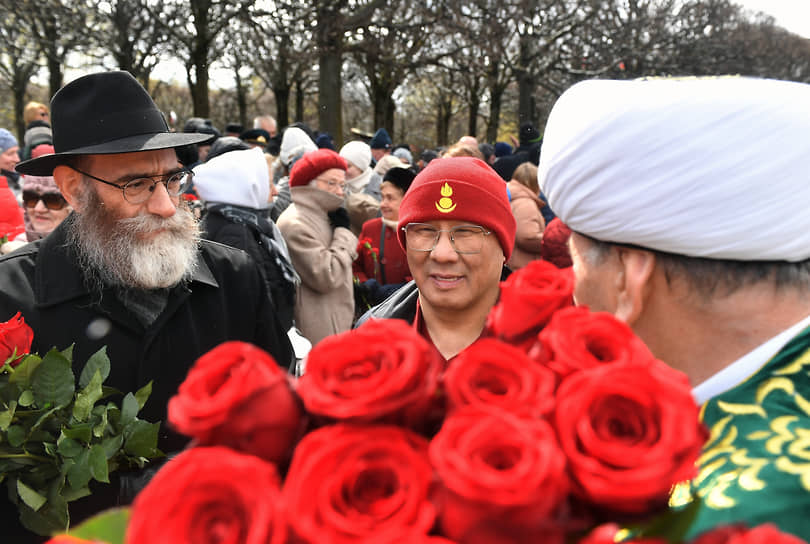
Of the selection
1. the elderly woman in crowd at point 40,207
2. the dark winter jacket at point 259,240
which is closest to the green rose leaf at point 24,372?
the dark winter jacket at point 259,240

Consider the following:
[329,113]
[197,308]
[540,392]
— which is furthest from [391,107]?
[540,392]

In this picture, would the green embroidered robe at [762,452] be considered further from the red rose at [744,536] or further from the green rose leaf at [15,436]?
the green rose leaf at [15,436]

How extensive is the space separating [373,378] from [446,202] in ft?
6.20

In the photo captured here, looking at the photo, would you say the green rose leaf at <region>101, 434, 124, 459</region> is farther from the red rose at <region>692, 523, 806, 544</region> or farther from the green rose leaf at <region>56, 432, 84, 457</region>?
the red rose at <region>692, 523, 806, 544</region>

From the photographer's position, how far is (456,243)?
2.64 m

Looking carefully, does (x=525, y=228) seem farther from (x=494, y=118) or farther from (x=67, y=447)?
(x=494, y=118)

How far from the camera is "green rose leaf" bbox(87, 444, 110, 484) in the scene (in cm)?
169

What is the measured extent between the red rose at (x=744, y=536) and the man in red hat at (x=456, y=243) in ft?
6.21

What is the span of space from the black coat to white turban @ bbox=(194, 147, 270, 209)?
1919 millimetres

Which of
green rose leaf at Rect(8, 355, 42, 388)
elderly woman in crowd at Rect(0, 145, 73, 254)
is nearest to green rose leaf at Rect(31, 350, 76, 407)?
green rose leaf at Rect(8, 355, 42, 388)

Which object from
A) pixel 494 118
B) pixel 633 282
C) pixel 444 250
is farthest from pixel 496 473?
pixel 494 118

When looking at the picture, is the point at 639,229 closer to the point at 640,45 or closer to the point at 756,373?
the point at 756,373

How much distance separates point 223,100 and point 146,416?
126ft

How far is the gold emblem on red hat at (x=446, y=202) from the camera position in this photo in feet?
8.50
